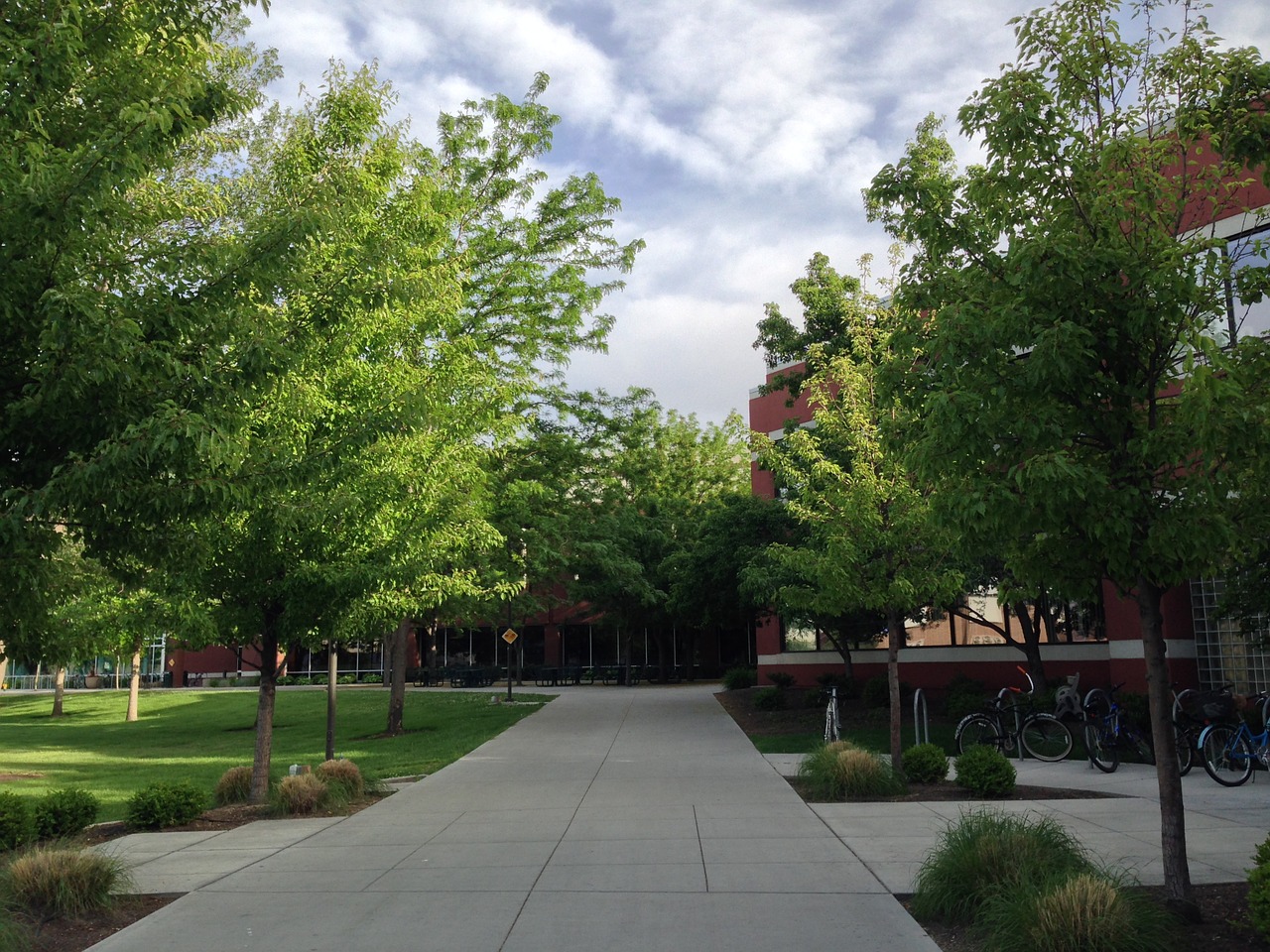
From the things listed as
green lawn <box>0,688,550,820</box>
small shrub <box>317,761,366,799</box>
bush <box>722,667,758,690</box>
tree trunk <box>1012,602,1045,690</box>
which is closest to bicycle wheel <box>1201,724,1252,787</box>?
tree trunk <box>1012,602,1045,690</box>

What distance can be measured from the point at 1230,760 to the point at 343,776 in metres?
11.1

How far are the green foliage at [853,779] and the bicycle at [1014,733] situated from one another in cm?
336

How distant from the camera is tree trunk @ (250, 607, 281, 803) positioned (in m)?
12.0

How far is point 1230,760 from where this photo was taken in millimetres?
11891

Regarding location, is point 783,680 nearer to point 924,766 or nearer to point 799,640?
point 799,640

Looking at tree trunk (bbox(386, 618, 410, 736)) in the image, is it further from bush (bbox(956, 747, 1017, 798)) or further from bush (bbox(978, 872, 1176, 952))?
bush (bbox(978, 872, 1176, 952))

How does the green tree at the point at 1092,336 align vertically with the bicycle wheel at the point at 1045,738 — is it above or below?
above

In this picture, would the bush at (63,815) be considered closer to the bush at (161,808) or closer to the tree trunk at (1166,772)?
the bush at (161,808)

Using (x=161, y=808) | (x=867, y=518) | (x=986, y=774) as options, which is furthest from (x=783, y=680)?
(x=161, y=808)

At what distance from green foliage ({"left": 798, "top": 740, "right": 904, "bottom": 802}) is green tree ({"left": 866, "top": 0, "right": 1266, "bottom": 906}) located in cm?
529

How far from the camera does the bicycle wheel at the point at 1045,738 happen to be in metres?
14.6

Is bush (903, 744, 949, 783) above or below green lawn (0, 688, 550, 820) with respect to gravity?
above

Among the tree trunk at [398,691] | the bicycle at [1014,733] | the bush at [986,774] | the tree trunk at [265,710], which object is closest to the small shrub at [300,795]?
the tree trunk at [265,710]

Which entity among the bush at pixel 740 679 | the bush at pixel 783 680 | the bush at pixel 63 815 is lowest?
the bush at pixel 740 679
